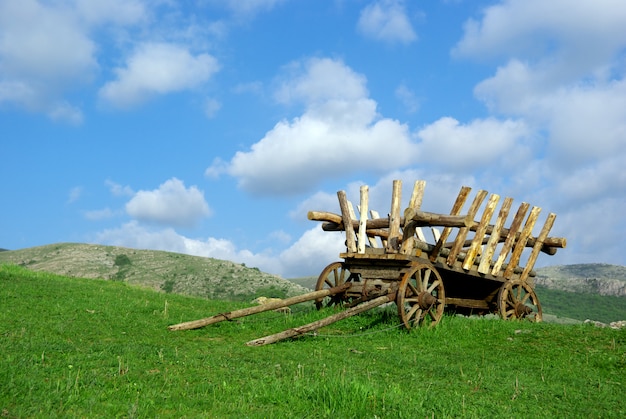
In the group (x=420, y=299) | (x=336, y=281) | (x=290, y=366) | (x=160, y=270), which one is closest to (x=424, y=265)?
(x=420, y=299)

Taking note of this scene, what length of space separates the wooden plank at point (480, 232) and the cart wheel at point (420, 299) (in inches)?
56.4

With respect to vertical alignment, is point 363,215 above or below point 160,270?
above

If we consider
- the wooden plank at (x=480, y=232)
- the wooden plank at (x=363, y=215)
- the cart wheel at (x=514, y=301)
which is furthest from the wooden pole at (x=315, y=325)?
the cart wheel at (x=514, y=301)

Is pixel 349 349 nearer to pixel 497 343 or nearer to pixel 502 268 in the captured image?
pixel 497 343

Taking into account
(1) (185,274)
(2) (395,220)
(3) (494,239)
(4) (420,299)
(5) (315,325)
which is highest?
(2) (395,220)

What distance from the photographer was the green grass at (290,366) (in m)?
6.76

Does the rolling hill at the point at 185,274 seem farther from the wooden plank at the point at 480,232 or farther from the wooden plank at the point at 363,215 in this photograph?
the wooden plank at the point at 480,232

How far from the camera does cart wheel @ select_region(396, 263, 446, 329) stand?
12445 mm

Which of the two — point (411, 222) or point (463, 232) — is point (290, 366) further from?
point (463, 232)

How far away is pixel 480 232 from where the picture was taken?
1482 centimetres

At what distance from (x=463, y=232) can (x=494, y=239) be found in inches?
63.3

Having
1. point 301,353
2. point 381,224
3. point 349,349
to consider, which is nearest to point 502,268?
point 381,224

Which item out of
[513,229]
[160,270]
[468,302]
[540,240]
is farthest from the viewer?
[160,270]

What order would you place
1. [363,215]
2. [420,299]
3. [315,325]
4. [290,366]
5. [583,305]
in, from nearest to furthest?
1. [290,366]
2. [315,325]
3. [420,299]
4. [363,215]
5. [583,305]
